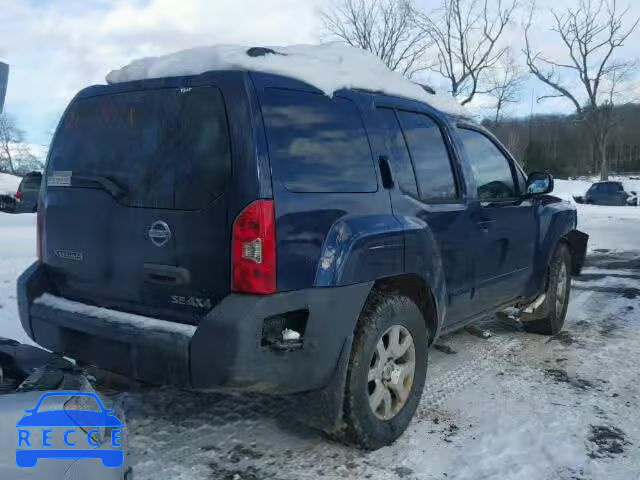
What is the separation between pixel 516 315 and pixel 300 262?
10.9 feet

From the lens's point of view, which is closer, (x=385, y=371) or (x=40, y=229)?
(x=385, y=371)

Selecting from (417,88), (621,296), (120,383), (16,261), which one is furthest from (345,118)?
(16,261)

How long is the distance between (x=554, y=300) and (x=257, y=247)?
3.66 m

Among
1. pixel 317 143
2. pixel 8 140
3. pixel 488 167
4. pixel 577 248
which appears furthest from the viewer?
pixel 8 140

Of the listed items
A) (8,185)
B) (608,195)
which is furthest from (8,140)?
(608,195)

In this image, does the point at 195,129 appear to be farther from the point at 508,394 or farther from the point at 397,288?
the point at 508,394

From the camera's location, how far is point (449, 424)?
11.9 feet

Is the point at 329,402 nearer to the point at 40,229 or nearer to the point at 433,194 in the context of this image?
the point at 433,194

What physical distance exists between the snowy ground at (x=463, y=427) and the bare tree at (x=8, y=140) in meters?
76.2

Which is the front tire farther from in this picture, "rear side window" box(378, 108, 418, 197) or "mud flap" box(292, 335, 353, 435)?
"rear side window" box(378, 108, 418, 197)

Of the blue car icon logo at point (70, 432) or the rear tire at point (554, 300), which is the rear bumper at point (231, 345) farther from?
the rear tire at point (554, 300)

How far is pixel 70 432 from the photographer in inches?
76.9

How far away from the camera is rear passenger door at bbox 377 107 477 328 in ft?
11.5

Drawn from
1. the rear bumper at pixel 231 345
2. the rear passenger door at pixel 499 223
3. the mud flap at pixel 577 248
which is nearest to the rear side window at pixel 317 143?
the rear bumper at pixel 231 345
